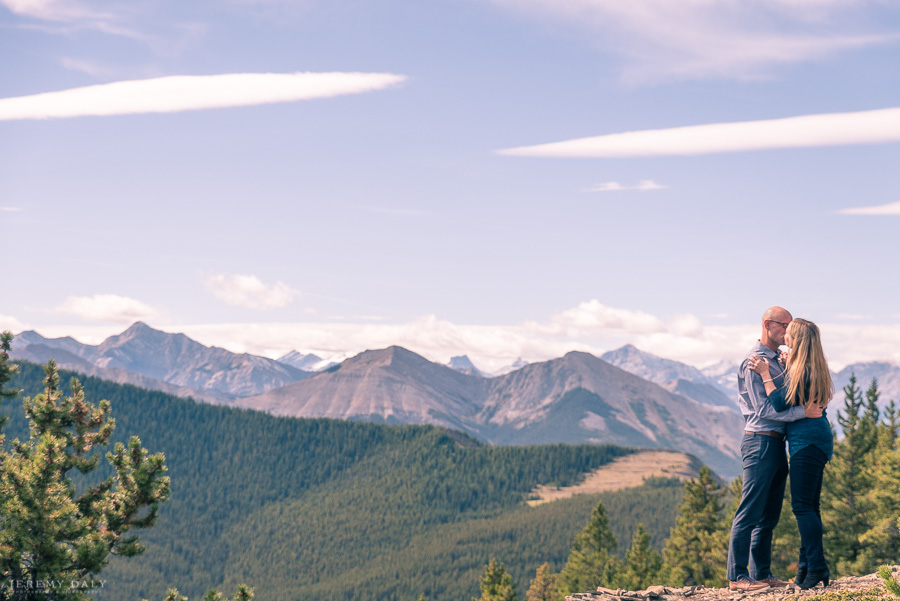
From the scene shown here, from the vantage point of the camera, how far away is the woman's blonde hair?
15852 mm

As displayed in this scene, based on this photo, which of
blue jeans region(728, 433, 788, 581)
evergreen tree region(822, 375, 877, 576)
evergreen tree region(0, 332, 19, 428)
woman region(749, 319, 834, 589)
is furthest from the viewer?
evergreen tree region(822, 375, 877, 576)

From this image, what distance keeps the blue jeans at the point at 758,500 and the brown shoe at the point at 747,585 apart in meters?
0.22

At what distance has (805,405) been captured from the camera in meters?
16.0

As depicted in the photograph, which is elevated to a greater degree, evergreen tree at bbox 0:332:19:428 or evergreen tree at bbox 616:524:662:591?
evergreen tree at bbox 0:332:19:428

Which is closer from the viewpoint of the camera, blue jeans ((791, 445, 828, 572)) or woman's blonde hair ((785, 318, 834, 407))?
woman's blonde hair ((785, 318, 834, 407))

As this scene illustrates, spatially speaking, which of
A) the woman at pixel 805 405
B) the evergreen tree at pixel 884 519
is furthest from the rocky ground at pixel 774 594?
the evergreen tree at pixel 884 519

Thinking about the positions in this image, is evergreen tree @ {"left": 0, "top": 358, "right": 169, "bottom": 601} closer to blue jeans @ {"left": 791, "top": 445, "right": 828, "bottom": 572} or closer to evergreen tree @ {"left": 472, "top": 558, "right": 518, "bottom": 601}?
blue jeans @ {"left": 791, "top": 445, "right": 828, "bottom": 572}

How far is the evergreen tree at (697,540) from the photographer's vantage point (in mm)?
55656

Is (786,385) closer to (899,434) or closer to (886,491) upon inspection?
(886,491)

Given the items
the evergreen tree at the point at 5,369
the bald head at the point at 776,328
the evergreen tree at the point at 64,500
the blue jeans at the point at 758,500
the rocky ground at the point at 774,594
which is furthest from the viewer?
the evergreen tree at the point at 5,369

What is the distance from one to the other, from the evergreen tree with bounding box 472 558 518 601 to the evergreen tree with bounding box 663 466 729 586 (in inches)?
714

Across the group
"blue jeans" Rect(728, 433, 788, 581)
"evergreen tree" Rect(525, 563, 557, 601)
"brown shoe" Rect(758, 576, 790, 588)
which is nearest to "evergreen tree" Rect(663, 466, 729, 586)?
"evergreen tree" Rect(525, 563, 557, 601)

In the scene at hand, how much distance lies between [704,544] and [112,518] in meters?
44.0

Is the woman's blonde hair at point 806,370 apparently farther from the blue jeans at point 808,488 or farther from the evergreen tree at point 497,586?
the evergreen tree at point 497,586
